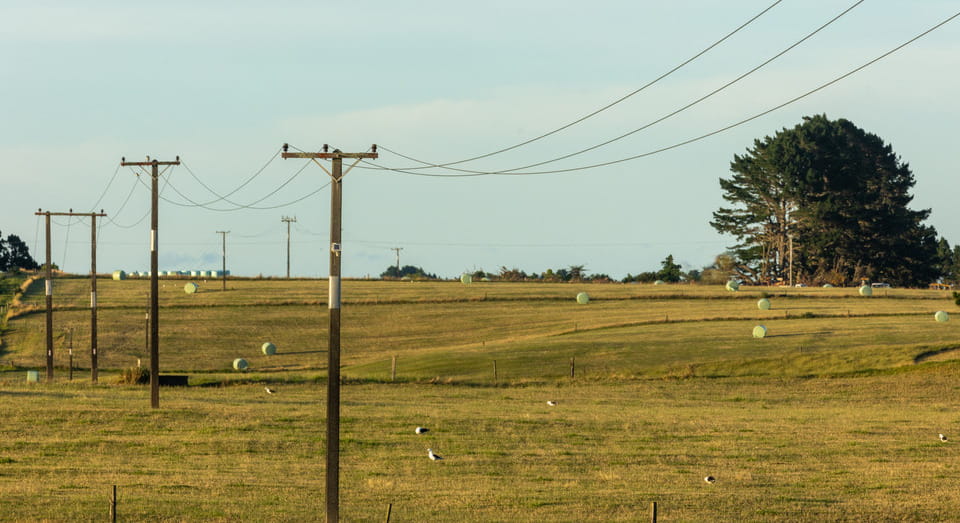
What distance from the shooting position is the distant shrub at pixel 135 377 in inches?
2347

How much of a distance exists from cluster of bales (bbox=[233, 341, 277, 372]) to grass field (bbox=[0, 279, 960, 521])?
1229 millimetres

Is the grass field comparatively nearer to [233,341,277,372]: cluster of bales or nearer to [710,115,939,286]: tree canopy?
[233,341,277,372]: cluster of bales

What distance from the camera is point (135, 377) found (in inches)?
2360

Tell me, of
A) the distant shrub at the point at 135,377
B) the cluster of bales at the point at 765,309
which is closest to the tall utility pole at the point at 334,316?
the distant shrub at the point at 135,377

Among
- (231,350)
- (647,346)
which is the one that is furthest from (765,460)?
(231,350)

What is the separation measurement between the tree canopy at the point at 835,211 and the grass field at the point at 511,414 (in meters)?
34.0

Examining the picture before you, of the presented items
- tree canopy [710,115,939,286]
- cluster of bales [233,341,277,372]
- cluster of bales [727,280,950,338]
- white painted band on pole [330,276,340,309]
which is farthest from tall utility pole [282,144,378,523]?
tree canopy [710,115,939,286]

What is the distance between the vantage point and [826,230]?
13612cm

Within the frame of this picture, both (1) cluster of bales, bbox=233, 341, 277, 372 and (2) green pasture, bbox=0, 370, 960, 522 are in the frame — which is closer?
(2) green pasture, bbox=0, 370, 960, 522

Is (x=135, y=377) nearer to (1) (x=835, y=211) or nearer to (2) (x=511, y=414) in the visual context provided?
(2) (x=511, y=414)

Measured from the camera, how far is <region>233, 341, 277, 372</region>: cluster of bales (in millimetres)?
71875

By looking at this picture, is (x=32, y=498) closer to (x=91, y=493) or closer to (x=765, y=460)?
(x=91, y=493)

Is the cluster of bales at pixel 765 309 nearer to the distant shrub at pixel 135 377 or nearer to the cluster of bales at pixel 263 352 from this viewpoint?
the cluster of bales at pixel 263 352

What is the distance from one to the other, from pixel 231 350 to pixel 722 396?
39357 millimetres
